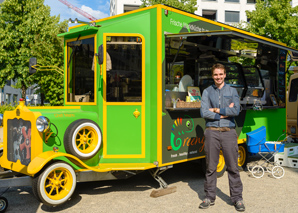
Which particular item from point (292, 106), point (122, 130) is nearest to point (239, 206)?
point (122, 130)

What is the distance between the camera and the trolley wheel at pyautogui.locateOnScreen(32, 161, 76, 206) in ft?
13.0

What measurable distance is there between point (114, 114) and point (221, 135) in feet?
5.55

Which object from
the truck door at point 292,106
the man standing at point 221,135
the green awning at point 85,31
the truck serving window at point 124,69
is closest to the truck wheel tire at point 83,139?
the truck serving window at point 124,69

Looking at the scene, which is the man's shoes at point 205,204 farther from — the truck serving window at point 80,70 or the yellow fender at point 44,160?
the truck serving window at point 80,70

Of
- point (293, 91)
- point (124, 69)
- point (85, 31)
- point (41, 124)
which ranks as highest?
point (85, 31)

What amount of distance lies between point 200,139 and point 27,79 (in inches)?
663

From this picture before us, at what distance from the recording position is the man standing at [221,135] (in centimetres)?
436

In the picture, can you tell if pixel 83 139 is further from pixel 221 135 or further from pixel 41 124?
pixel 221 135

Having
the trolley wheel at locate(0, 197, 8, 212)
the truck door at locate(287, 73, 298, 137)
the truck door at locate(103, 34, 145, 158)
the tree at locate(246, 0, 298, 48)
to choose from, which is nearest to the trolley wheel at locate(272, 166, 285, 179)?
the truck door at locate(103, 34, 145, 158)

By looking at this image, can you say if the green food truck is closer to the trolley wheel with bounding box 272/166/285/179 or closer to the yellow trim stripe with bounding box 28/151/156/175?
the yellow trim stripe with bounding box 28/151/156/175

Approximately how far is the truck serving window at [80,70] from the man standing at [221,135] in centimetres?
195

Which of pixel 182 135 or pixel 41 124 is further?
pixel 182 135

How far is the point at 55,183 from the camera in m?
4.14

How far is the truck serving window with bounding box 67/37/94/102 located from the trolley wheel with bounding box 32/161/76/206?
1.32 metres
